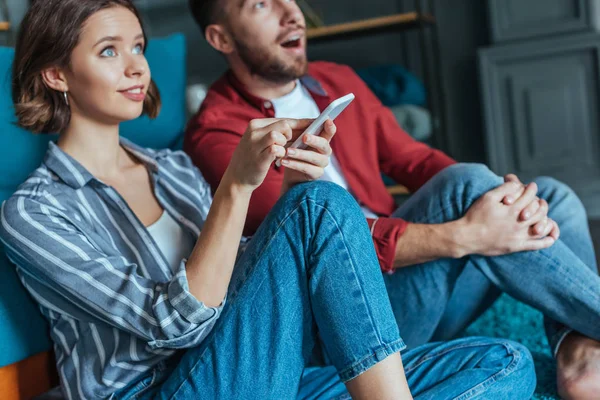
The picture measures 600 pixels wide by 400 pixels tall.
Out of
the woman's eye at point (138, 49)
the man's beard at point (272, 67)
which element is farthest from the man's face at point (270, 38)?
the woman's eye at point (138, 49)

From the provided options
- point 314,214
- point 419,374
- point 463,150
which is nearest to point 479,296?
point 419,374

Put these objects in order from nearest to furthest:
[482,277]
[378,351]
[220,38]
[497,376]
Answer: [378,351], [497,376], [482,277], [220,38]

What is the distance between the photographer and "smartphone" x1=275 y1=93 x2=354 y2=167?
89 centimetres

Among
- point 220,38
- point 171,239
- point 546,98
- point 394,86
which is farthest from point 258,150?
point 546,98

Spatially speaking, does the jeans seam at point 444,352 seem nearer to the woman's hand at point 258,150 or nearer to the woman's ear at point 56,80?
the woman's hand at point 258,150

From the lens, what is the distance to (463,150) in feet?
10.4

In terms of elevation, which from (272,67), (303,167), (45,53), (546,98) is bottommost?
(546,98)

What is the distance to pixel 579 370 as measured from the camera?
44.0 inches

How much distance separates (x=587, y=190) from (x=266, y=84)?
171 cm

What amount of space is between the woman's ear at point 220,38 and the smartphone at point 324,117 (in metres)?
0.67

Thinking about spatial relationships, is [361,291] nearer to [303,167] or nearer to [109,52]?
[303,167]

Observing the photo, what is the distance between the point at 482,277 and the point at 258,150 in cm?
59

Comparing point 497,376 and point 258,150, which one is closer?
point 258,150

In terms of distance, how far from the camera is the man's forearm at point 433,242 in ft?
3.74
